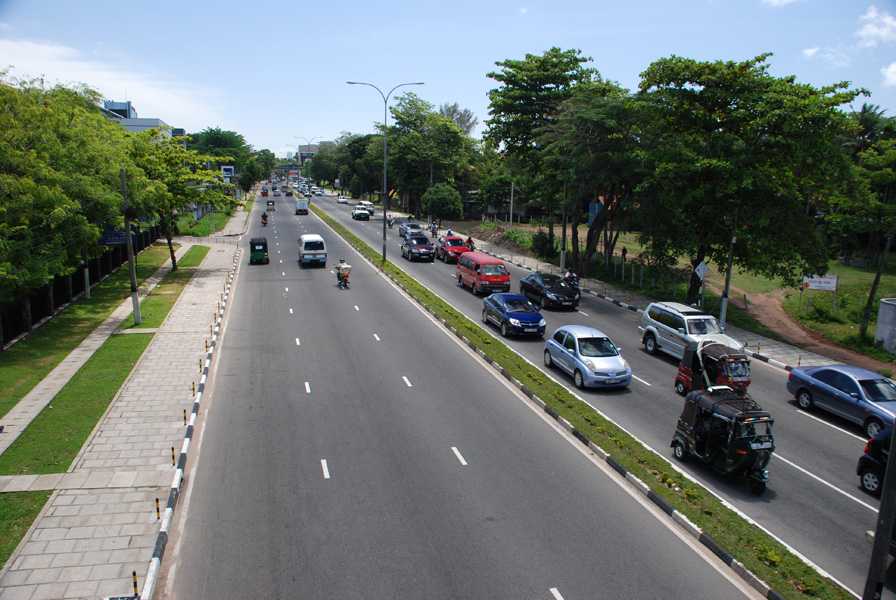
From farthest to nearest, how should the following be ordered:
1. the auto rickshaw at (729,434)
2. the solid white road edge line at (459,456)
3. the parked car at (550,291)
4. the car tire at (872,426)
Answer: the parked car at (550,291) → the car tire at (872,426) → the solid white road edge line at (459,456) → the auto rickshaw at (729,434)

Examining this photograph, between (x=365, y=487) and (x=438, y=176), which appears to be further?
(x=438, y=176)

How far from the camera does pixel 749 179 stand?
27.3 meters

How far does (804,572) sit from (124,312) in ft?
98.3

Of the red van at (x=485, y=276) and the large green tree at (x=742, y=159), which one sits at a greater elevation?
the large green tree at (x=742, y=159)

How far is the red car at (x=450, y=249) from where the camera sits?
48.4 m

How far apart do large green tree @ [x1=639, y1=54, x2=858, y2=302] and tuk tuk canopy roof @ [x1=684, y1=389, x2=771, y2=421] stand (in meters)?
16.3

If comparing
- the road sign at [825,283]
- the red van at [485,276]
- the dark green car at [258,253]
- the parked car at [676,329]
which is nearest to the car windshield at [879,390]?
the parked car at [676,329]

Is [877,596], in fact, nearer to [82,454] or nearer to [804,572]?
[804,572]

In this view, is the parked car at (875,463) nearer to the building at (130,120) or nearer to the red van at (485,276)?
the red van at (485,276)

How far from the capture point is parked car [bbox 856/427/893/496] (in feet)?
44.1

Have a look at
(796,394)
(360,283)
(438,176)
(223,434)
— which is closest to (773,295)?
(796,394)

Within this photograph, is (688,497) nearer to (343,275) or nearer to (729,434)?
(729,434)

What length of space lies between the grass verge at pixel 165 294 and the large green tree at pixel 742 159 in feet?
82.1

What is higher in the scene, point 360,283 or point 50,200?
point 50,200
